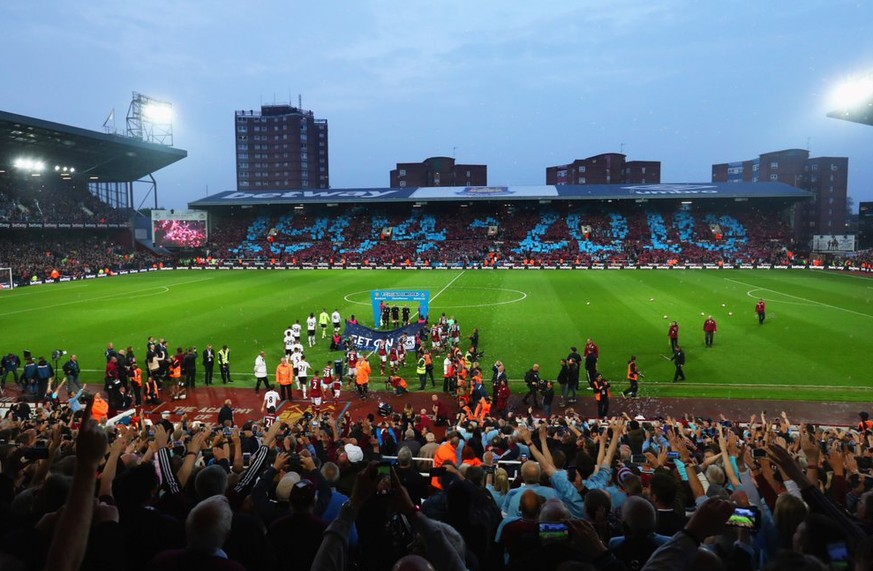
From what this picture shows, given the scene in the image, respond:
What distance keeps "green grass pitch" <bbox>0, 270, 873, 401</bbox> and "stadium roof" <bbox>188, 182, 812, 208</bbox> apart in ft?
66.8

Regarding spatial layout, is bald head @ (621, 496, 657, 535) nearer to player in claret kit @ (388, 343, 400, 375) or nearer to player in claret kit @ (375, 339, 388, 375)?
player in claret kit @ (388, 343, 400, 375)

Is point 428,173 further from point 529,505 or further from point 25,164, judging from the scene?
point 529,505

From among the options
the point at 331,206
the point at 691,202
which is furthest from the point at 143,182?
the point at 691,202

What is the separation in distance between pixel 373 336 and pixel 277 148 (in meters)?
128

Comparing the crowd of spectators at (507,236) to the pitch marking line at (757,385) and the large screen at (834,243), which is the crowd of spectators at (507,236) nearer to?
the large screen at (834,243)

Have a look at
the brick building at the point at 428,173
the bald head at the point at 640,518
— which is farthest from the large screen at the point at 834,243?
the brick building at the point at 428,173

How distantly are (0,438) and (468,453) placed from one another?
7.64 m

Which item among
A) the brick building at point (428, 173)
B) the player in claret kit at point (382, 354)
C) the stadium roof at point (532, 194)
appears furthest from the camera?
the brick building at point (428, 173)

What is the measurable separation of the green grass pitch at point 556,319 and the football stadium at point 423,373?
0.82 ft

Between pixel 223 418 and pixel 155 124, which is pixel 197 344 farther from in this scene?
pixel 155 124

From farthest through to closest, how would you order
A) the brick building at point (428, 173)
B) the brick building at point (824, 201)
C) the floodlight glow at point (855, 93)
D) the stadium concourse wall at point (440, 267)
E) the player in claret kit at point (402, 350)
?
the brick building at point (428, 173), the brick building at point (824, 201), the stadium concourse wall at point (440, 267), the floodlight glow at point (855, 93), the player in claret kit at point (402, 350)

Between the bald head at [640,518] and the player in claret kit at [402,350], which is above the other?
the bald head at [640,518]

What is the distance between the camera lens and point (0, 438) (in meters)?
9.39

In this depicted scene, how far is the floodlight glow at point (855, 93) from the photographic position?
42156mm
